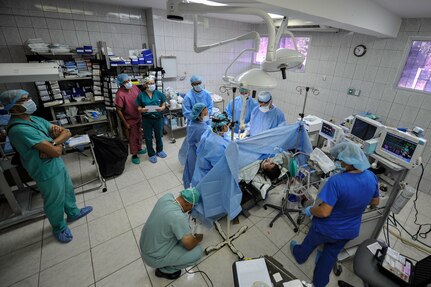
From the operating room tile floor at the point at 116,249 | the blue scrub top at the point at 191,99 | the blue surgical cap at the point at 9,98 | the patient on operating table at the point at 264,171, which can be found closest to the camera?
the blue surgical cap at the point at 9,98

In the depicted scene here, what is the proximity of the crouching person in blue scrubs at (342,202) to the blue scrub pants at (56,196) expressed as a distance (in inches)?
105

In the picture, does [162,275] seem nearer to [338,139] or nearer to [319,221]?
[319,221]

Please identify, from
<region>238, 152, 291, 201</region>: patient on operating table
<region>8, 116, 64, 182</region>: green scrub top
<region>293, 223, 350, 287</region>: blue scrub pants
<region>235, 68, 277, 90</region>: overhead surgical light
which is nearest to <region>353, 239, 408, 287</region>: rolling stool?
<region>293, 223, 350, 287</region>: blue scrub pants

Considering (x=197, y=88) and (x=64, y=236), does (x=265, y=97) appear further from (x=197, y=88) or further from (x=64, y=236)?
(x=64, y=236)

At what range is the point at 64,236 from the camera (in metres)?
2.39

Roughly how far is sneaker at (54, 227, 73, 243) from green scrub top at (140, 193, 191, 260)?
4.07 feet

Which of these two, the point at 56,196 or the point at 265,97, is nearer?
the point at 56,196

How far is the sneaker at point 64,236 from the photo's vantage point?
238 cm

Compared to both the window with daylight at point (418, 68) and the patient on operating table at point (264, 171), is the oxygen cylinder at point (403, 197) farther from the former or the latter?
the window with daylight at point (418, 68)

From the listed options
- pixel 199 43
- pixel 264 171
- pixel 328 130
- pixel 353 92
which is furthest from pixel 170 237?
pixel 199 43

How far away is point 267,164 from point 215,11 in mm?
1734

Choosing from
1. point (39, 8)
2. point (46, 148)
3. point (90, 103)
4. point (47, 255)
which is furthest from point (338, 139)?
point (39, 8)

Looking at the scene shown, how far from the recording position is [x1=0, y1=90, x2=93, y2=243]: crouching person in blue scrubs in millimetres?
1973

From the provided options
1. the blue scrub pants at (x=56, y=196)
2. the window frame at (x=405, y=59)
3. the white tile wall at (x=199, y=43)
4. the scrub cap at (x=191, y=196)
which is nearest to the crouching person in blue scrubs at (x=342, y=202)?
the scrub cap at (x=191, y=196)
